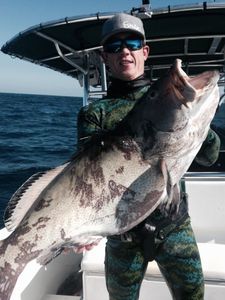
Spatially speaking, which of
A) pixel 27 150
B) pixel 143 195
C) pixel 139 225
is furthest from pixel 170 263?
pixel 27 150

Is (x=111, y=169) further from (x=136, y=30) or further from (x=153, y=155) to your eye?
(x=136, y=30)

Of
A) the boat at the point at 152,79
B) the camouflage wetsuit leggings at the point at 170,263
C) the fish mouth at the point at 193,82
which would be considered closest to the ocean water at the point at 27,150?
the boat at the point at 152,79

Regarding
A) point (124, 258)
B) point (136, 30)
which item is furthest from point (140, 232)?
point (136, 30)

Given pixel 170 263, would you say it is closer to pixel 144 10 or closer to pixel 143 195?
pixel 143 195

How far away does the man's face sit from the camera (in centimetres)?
286

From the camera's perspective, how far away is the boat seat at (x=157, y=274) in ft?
Answer: 12.5

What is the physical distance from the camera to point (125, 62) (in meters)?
2.89

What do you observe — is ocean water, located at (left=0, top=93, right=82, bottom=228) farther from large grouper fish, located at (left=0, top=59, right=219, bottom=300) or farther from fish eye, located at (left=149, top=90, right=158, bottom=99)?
fish eye, located at (left=149, top=90, right=158, bottom=99)

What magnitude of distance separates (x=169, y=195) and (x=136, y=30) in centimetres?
115

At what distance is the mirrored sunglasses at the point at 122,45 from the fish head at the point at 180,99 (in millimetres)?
562

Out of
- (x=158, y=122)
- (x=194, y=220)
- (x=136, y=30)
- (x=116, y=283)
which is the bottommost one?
(x=194, y=220)

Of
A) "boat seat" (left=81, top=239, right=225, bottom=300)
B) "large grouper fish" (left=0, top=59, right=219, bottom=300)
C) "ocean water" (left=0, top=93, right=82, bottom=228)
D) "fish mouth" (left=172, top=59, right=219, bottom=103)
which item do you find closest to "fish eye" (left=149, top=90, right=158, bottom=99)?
"large grouper fish" (left=0, top=59, right=219, bottom=300)

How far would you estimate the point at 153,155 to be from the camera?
239 cm

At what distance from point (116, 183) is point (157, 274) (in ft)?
5.99
